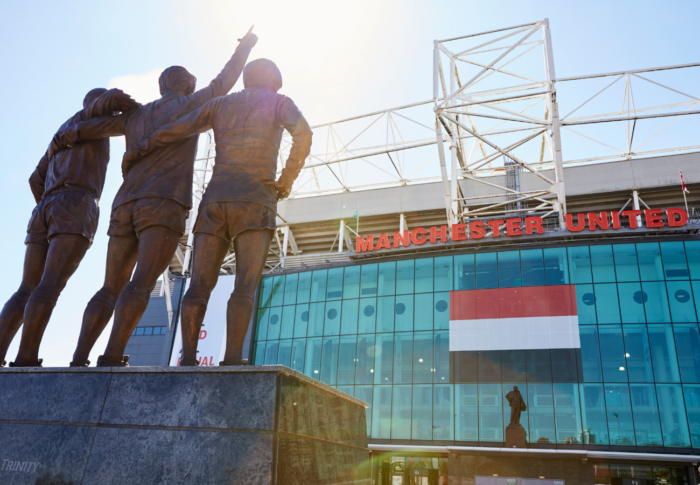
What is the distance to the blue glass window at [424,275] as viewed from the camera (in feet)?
103

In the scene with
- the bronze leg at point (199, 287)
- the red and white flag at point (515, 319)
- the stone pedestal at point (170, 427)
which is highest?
the red and white flag at point (515, 319)

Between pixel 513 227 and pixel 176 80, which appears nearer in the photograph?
pixel 176 80

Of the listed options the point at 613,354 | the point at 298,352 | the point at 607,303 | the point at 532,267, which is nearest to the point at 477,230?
the point at 532,267

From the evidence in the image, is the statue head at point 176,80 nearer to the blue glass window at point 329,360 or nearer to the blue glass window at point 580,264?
the blue glass window at point 580,264

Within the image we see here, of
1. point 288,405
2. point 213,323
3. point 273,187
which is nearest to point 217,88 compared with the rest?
point 273,187

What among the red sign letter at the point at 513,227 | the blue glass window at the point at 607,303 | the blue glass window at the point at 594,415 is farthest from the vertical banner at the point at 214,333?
the blue glass window at the point at 607,303

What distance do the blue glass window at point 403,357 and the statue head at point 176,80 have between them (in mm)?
25353

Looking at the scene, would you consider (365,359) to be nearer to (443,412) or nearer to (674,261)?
(443,412)

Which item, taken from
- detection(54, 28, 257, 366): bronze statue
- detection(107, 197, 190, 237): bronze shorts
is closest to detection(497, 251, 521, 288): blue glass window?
detection(54, 28, 257, 366): bronze statue

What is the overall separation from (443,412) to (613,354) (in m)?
8.76

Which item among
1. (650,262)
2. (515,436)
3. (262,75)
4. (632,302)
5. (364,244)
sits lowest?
(515,436)

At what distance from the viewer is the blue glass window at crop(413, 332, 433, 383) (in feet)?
95.7

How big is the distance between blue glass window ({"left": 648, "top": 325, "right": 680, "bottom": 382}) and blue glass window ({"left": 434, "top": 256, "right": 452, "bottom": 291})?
10203 millimetres

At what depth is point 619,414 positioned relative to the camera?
2552 centimetres
